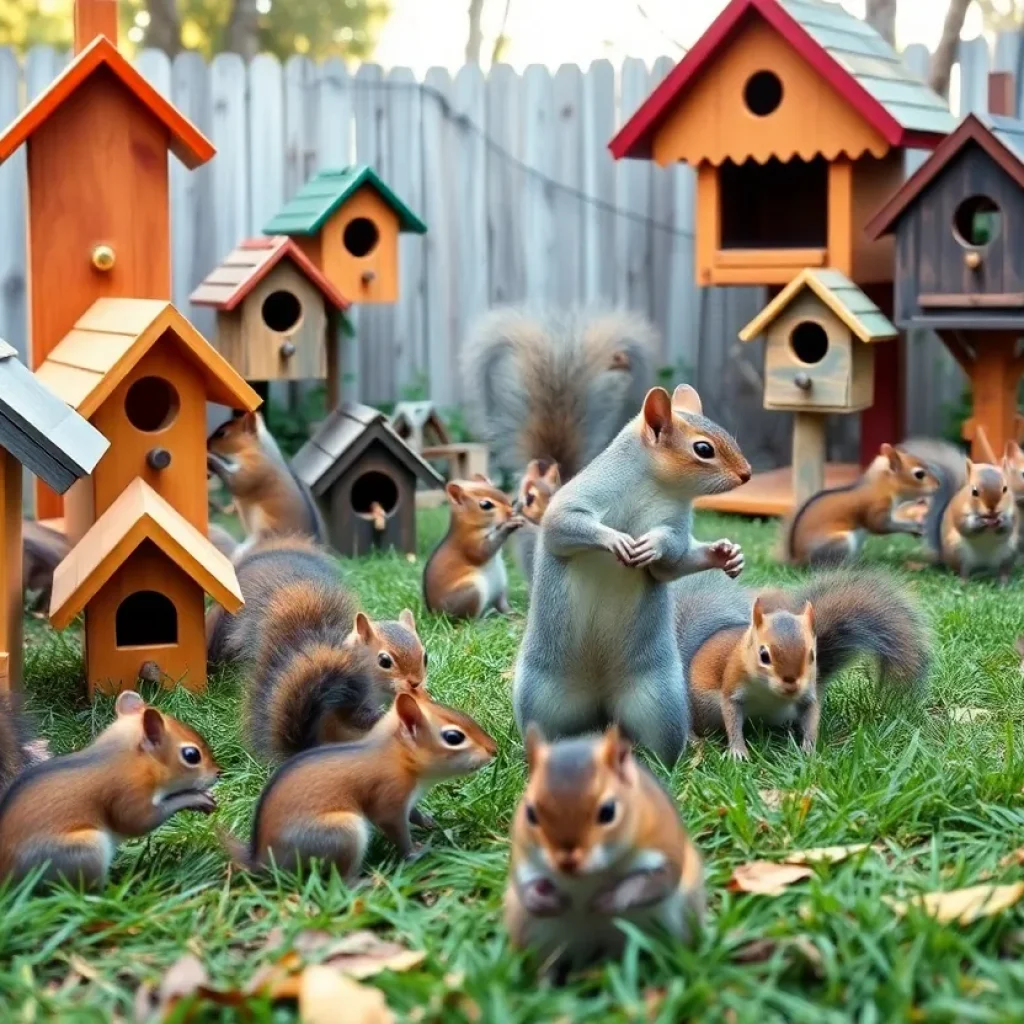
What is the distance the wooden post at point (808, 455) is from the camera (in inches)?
325

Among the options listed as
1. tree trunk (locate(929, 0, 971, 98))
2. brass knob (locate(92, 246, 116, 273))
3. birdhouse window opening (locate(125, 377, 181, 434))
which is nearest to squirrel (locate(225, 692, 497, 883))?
birdhouse window opening (locate(125, 377, 181, 434))

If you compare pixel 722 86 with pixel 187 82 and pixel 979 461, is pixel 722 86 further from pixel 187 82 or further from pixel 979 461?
pixel 187 82

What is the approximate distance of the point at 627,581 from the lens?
402cm

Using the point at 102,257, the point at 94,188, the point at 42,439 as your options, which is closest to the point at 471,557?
the point at 102,257

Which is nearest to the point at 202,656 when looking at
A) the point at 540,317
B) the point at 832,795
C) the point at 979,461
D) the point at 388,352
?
the point at 832,795

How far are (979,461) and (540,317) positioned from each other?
2.25 meters

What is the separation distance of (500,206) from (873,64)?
2593 millimetres

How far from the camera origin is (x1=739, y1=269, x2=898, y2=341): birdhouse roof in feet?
26.0

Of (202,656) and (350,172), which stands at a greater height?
Answer: (350,172)

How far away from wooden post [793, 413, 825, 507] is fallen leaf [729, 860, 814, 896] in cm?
516

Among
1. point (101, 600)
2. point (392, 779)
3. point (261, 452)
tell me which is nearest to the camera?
point (392, 779)

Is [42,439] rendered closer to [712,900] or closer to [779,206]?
[712,900]

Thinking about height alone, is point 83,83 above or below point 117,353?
above

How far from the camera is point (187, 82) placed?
973 centimetres
